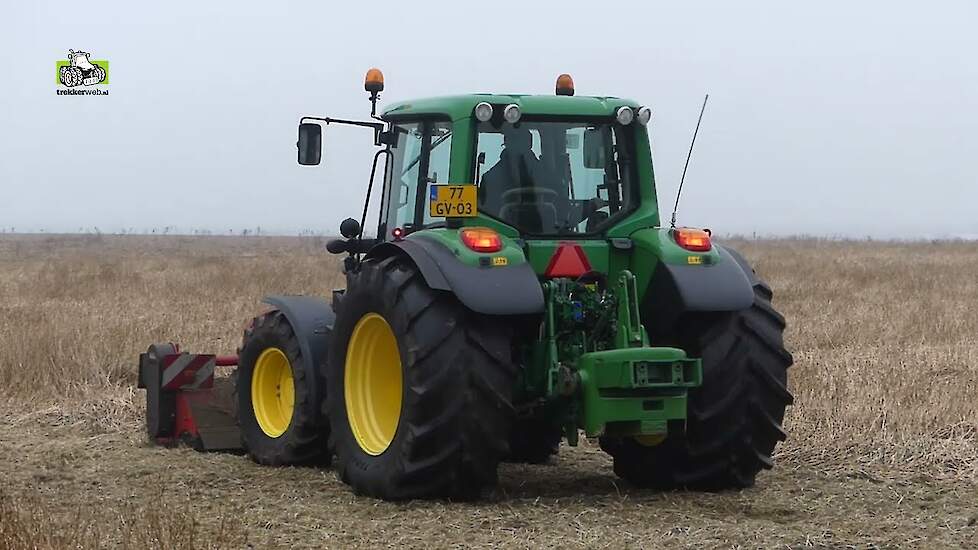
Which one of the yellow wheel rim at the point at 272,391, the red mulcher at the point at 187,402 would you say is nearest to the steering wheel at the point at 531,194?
the yellow wheel rim at the point at 272,391

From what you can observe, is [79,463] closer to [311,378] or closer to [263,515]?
[311,378]

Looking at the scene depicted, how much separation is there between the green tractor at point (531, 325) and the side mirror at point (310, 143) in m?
0.02

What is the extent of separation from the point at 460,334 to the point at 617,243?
1.23 m

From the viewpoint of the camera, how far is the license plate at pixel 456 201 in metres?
7.29

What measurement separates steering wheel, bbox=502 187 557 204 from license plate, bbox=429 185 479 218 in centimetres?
24

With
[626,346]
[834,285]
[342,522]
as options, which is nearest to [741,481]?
[626,346]

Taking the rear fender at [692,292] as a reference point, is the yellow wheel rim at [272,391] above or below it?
below

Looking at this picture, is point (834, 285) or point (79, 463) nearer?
point (79, 463)

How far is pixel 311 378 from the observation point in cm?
816

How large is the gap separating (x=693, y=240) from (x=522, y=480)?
1833 millimetres

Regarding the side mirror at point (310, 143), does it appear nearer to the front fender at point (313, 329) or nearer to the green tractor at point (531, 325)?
the green tractor at point (531, 325)

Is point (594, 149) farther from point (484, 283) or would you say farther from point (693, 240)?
point (484, 283)

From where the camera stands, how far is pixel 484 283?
261 inches

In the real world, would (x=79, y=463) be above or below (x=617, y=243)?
below
